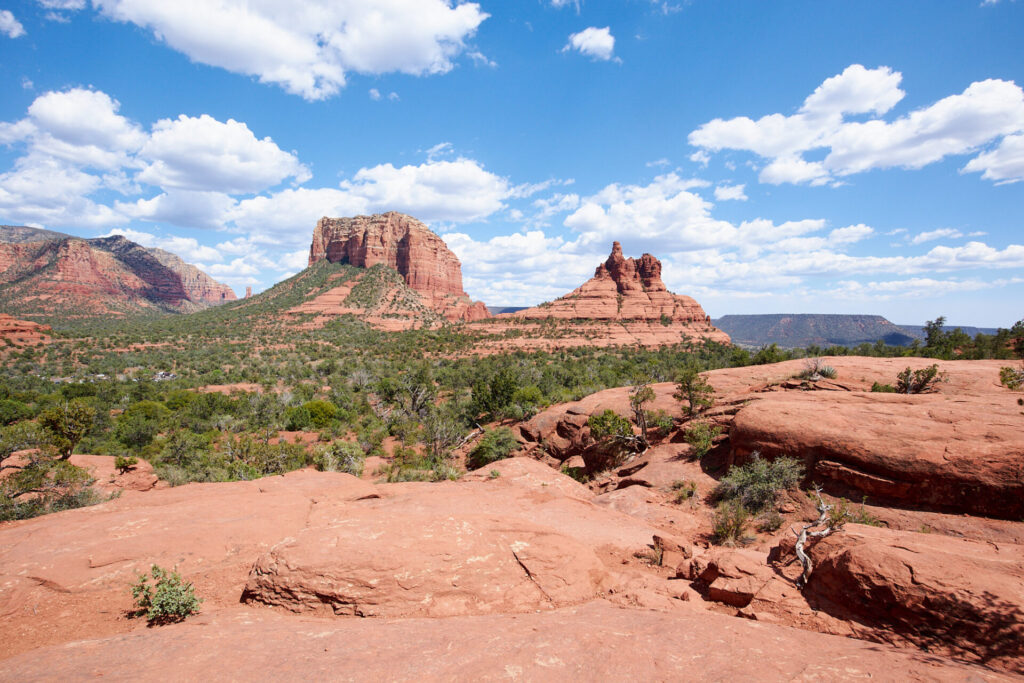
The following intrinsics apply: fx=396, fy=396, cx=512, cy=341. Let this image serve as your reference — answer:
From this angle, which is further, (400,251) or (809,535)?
(400,251)

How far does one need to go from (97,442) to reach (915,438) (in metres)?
39.9

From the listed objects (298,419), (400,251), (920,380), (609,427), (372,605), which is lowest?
(298,419)

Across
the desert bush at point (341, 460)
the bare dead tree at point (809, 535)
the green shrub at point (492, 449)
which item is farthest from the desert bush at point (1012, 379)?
the desert bush at point (341, 460)

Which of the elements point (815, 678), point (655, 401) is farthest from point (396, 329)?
point (815, 678)

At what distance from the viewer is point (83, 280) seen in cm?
12225

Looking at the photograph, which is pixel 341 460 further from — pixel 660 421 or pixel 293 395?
pixel 293 395

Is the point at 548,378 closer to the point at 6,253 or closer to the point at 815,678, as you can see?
the point at 815,678

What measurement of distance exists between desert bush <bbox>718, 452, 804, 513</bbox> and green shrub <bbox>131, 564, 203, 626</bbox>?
13337mm

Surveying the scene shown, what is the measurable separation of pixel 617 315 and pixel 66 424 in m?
79.4

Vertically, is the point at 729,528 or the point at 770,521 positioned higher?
the point at 729,528

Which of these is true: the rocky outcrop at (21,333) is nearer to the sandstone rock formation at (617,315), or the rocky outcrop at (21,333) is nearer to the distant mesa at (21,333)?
the distant mesa at (21,333)

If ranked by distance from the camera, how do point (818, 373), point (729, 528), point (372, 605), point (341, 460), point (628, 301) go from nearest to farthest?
point (372, 605) → point (729, 528) → point (341, 460) → point (818, 373) → point (628, 301)

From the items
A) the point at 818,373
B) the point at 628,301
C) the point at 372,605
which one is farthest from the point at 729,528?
the point at 628,301

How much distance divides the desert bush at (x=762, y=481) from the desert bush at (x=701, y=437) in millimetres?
2635
